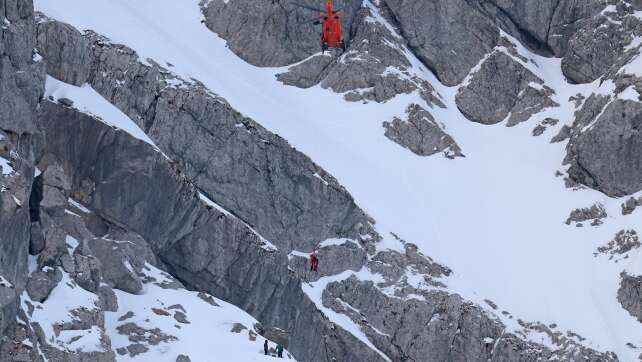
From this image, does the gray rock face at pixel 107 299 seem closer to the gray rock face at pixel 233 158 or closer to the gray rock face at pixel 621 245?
the gray rock face at pixel 233 158

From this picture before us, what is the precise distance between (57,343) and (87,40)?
23720mm

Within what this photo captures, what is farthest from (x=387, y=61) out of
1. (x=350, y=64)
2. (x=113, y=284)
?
(x=113, y=284)

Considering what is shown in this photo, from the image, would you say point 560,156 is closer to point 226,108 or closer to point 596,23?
point 596,23

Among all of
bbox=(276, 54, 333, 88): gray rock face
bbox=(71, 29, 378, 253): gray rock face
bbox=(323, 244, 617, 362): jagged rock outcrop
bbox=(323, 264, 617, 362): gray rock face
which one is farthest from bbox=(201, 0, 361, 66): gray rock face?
bbox=(323, 264, 617, 362): gray rock face

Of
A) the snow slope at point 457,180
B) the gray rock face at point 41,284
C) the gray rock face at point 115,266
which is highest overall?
the snow slope at point 457,180

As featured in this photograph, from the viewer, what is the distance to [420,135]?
272 ft

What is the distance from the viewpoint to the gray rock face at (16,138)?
152 feet

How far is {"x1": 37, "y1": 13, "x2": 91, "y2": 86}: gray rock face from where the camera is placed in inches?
2442

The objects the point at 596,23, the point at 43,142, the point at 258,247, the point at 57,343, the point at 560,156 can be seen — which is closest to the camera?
the point at 57,343

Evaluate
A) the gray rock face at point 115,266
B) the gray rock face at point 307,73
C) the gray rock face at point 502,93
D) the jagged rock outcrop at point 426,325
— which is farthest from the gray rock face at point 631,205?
the gray rock face at point 115,266

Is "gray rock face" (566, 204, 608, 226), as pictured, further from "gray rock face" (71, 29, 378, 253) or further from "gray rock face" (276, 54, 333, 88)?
"gray rock face" (276, 54, 333, 88)

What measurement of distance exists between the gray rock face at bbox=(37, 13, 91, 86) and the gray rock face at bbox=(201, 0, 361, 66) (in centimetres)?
2441

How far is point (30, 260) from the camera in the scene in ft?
164

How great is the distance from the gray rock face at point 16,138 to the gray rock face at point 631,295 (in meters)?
33.5
